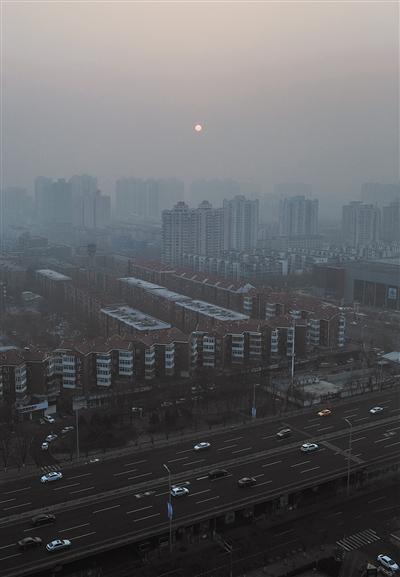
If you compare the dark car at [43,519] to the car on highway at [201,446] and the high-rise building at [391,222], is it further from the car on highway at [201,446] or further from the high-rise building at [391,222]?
the high-rise building at [391,222]

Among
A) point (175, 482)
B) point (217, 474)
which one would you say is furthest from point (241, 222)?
point (175, 482)

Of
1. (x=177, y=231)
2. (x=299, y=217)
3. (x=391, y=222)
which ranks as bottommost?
(x=177, y=231)

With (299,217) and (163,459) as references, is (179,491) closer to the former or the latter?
(163,459)

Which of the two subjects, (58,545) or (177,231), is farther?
(177,231)

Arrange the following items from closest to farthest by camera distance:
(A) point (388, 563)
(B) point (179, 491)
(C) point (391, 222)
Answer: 1. (A) point (388, 563)
2. (B) point (179, 491)
3. (C) point (391, 222)

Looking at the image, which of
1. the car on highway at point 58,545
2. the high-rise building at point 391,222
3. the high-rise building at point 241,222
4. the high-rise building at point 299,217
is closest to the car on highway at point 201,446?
the car on highway at point 58,545

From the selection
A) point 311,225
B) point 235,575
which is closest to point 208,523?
point 235,575

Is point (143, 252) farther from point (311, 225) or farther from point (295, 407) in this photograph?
point (295, 407)
